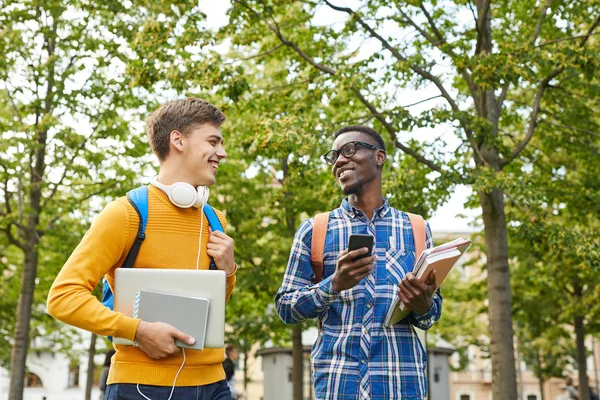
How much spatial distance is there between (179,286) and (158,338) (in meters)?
0.21

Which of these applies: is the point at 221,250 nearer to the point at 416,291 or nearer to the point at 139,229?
the point at 139,229

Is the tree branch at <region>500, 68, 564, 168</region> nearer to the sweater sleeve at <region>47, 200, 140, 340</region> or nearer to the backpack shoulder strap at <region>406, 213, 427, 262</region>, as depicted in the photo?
the backpack shoulder strap at <region>406, 213, 427, 262</region>

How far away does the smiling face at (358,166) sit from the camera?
12.9 feet

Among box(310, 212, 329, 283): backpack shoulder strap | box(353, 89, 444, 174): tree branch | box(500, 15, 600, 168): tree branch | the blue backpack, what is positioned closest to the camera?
the blue backpack

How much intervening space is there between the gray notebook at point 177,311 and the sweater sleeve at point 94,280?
0.07m

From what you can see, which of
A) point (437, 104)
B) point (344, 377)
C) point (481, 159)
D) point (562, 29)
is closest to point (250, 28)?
point (437, 104)

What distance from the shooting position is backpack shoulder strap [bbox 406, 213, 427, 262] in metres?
3.80

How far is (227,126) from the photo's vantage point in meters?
15.7

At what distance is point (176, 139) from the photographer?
3.20 meters

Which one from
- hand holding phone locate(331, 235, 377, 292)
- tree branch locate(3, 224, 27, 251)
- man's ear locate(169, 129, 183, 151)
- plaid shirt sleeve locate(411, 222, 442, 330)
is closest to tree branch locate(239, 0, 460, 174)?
tree branch locate(3, 224, 27, 251)

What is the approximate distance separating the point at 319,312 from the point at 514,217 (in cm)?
1038

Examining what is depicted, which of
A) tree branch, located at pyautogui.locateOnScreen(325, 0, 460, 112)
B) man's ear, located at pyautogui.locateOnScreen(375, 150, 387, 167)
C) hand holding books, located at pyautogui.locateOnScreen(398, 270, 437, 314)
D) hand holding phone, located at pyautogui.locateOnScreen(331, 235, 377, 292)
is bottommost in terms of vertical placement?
hand holding books, located at pyautogui.locateOnScreen(398, 270, 437, 314)

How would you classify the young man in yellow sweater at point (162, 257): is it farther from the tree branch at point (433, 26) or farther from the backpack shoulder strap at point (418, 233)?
the tree branch at point (433, 26)

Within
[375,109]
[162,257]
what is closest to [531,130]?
[375,109]
